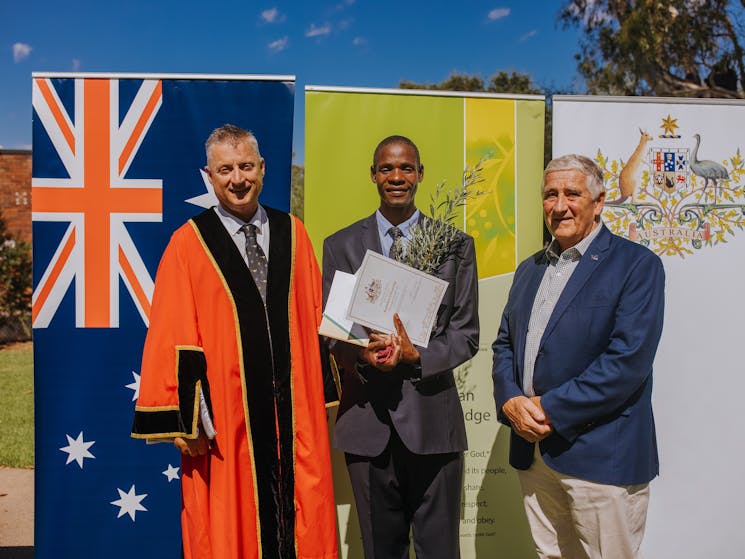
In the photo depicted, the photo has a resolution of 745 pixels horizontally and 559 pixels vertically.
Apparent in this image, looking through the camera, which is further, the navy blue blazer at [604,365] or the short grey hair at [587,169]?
the short grey hair at [587,169]

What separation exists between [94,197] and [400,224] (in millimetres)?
1802

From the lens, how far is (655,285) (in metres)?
2.48

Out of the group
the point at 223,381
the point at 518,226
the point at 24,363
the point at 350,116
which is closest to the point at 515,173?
the point at 518,226

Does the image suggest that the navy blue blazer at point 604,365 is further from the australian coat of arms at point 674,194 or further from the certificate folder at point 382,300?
the australian coat of arms at point 674,194

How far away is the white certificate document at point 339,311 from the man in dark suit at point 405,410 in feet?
0.52

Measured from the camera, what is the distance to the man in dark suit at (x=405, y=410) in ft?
8.95

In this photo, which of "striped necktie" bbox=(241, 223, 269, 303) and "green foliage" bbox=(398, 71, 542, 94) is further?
"green foliage" bbox=(398, 71, 542, 94)

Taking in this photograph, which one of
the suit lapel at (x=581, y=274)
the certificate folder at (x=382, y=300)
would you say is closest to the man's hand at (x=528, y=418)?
the suit lapel at (x=581, y=274)

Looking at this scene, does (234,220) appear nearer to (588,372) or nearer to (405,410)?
(405,410)

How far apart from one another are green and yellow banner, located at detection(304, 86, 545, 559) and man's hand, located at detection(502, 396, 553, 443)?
48.0 inches

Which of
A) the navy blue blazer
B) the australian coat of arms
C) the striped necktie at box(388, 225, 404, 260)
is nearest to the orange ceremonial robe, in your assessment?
the striped necktie at box(388, 225, 404, 260)

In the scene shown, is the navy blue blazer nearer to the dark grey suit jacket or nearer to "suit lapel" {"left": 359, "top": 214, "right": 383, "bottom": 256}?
the dark grey suit jacket

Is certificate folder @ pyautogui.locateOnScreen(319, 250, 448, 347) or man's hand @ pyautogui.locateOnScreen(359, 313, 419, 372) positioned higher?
certificate folder @ pyautogui.locateOnScreen(319, 250, 448, 347)

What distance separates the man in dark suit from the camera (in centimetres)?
A: 273
